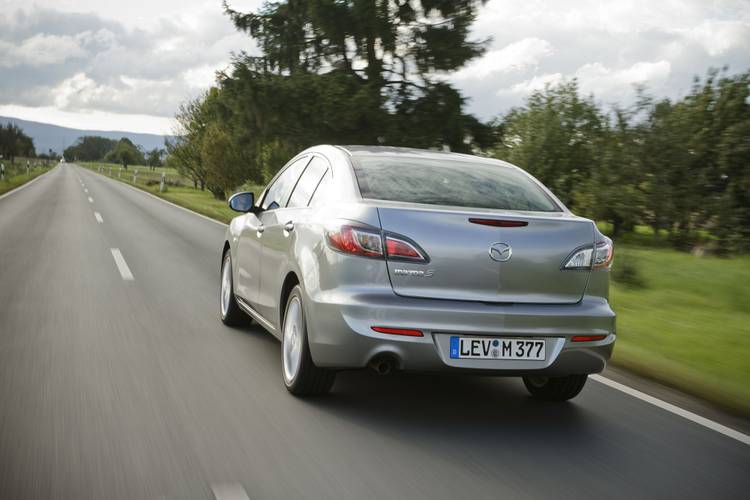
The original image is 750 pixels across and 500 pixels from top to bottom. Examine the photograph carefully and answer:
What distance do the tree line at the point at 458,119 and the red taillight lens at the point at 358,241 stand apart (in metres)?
15.0

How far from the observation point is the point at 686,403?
203 inches

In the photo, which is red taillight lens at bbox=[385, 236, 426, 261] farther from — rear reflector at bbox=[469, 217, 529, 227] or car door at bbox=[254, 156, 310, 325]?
car door at bbox=[254, 156, 310, 325]

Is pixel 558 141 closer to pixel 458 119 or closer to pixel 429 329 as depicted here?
pixel 458 119

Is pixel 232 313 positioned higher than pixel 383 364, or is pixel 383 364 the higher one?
pixel 383 364

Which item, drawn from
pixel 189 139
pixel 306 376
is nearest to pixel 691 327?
pixel 306 376

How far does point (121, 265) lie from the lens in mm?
10547

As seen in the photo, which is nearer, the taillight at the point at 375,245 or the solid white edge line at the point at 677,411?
the taillight at the point at 375,245

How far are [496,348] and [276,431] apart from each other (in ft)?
4.18

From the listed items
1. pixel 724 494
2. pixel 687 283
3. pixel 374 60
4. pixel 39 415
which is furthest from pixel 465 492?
pixel 374 60

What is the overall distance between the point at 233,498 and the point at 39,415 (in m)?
1.54

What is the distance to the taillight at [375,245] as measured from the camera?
4.13 meters

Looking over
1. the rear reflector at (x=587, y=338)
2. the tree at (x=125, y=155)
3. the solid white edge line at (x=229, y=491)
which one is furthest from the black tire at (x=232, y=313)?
the tree at (x=125, y=155)

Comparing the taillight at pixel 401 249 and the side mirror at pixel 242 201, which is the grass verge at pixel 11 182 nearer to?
the side mirror at pixel 242 201

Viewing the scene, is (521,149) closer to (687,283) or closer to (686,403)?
(687,283)
